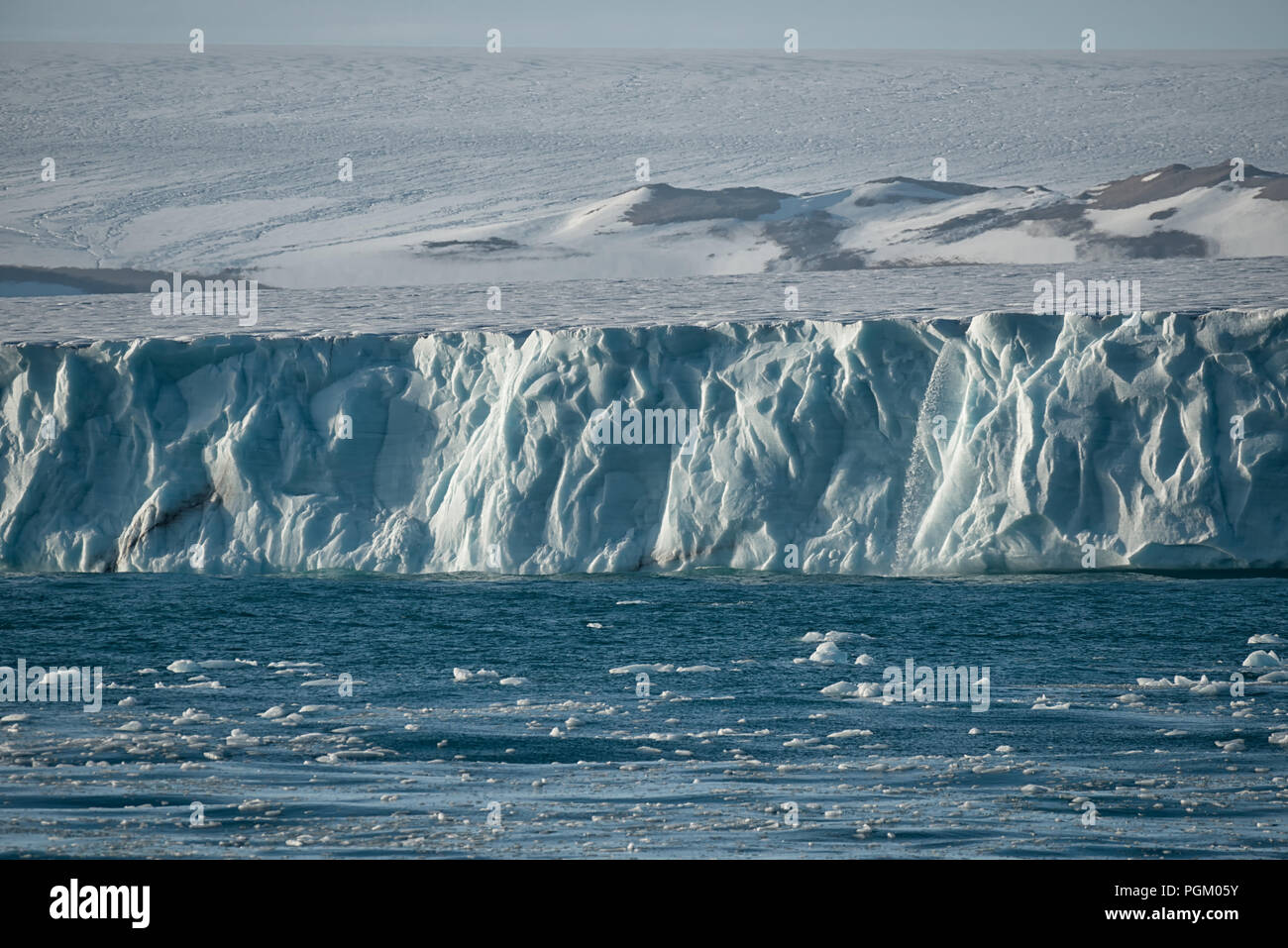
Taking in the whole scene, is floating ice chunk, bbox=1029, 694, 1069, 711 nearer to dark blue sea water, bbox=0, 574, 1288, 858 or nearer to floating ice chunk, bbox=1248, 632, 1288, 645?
dark blue sea water, bbox=0, 574, 1288, 858

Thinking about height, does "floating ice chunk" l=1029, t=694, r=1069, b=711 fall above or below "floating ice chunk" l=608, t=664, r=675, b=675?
below

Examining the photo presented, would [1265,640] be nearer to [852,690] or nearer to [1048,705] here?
[1048,705]

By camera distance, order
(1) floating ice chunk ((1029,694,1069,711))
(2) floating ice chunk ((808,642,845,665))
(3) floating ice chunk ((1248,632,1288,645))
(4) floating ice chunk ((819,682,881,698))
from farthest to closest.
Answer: (3) floating ice chunk ((1248,632,1288,645)) < (2) floating ice chunk ((808,642,845,665)) < (4) floating ice chunk ((819,682,881,698)) < (1) floating ice chunk ((1029,694,1069,711))

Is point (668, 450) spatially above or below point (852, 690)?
above

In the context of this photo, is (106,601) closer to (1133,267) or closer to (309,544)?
(309,544)

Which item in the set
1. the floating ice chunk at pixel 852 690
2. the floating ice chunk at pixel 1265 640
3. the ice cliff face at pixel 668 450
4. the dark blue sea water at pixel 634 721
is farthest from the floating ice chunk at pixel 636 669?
the floating ice chunk at pixel 1265 640

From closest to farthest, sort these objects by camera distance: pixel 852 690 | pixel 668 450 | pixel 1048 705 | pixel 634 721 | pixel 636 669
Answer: pixel 634 721 < pixel 1048 705 < pixel 852 690 < pixel 636 669 < pixel 668 450

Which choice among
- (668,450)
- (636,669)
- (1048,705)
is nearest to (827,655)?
(636,669)

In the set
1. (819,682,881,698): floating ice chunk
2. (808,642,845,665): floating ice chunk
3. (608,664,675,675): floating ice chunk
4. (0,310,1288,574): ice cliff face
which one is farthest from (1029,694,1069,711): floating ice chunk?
(0,310,1288,574): ice cliff face
